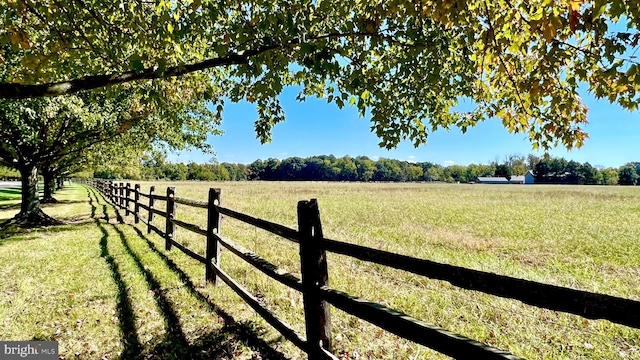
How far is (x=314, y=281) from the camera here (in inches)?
151

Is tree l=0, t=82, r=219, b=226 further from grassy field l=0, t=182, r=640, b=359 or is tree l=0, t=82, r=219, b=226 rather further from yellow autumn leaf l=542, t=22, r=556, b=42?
yellow autumn leaf l=542, t=22, r=556, b=42

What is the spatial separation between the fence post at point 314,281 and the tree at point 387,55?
1.86 meters

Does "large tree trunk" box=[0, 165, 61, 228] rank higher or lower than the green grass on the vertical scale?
higher

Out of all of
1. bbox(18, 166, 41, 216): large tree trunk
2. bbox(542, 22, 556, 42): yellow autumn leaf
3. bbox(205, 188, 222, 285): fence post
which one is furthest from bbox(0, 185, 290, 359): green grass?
bbox(18, 166, 41, 216): large tree trunk

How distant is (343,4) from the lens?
18.8 ft

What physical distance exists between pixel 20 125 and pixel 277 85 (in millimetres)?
12421

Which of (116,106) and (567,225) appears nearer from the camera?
(116,106)

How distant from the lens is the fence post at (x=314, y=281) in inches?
150

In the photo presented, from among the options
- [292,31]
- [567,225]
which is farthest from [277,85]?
[567,225]

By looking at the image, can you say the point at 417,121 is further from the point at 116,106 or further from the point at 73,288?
the point at 116,106

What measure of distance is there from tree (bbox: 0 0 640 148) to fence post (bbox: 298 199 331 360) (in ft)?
6.11

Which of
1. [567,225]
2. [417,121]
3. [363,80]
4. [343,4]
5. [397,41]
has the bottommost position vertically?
[567,225]

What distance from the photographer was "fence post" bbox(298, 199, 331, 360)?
3.80 m

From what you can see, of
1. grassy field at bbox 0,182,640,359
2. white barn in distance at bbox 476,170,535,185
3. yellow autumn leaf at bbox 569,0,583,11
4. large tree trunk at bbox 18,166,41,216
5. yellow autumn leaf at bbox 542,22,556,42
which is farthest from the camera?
white barn in distance at bbox 476,170,535,185
